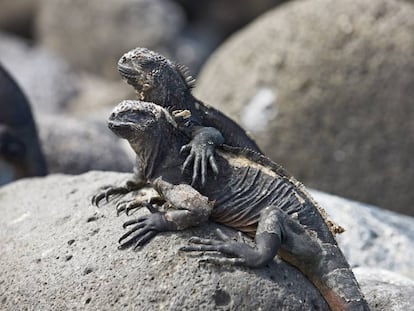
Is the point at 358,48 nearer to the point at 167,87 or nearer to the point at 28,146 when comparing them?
the point at 28,146

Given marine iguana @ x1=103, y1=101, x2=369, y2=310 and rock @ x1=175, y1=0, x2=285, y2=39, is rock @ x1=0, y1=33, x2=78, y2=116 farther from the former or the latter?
marine iguana @ x1=103, y1=101, x2=369, y2=310

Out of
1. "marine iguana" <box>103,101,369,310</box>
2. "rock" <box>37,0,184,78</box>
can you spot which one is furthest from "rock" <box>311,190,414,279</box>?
"rock" <box>37,0,184,78</box>

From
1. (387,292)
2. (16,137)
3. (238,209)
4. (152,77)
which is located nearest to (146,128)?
(152,77)

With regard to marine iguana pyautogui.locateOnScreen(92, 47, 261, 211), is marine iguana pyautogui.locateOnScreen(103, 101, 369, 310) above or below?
below

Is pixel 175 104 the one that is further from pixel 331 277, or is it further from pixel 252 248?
pixel 331 277

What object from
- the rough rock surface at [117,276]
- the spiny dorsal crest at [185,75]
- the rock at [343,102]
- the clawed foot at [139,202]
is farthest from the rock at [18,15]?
the clawed foot at [139,202]
